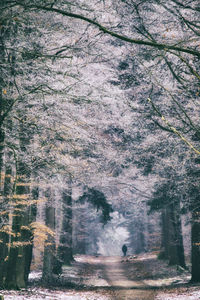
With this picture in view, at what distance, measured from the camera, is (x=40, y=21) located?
7578mm

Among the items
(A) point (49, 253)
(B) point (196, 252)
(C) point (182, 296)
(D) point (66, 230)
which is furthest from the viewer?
(D) point (66, 230)

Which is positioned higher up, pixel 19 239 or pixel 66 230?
pixel 66 230

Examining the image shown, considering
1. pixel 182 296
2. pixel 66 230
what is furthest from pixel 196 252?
pixel 66 230

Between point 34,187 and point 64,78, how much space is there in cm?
556

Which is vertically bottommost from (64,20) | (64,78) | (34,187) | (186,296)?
(186,296)

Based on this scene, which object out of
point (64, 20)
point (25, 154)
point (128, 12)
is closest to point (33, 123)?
point (25, 154)

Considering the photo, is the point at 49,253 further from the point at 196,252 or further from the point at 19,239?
the point at 196,252

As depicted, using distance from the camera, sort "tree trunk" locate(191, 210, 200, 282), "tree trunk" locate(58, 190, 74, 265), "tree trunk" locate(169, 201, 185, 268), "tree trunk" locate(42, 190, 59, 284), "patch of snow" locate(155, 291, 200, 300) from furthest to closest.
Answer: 1. "tree trunk" locate(58, 190, 74, 265)
2. "tree trunk" locate(169, 201, 185, 268)
3. "tree trunk" locate(42, 190, 59, 284)
4. "tree trunk" locate(191, 210, 200, 282)
5. "patch of snow" locate(155, 291, 200, 300)

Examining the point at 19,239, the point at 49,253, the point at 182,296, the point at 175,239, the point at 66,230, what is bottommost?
the point at 182,296

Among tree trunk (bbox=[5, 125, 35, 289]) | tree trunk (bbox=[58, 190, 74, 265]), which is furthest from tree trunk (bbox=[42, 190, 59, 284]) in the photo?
tree trunk (bbox=[58, 190, 74, 265])

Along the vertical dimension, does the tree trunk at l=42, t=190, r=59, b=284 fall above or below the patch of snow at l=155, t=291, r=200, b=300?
above

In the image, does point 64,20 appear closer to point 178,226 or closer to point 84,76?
point 84,76

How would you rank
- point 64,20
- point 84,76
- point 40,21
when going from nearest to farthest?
1. point 40,21
2. point 64,20
3. point 84,76

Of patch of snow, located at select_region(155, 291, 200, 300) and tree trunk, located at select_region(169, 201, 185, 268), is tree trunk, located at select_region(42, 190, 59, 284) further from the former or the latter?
tree trunk, located at select_region(169, 201, 185, 268)
